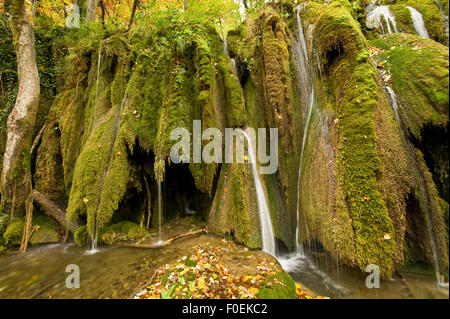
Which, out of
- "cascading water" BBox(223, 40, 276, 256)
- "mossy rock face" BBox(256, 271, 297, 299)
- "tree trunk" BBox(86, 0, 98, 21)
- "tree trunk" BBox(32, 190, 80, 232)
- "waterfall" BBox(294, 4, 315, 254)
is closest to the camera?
"mossy rock face" BBox(256, 271, 297, 299)

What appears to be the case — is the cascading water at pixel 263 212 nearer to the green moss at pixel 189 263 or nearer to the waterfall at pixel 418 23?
the green moss at pixel 189 263

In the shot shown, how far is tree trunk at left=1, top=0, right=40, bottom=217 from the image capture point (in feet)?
17.4

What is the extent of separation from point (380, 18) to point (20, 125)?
12394 mm

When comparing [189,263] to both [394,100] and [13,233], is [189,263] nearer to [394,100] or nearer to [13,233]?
[394,100]

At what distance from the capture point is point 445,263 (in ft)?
8.32

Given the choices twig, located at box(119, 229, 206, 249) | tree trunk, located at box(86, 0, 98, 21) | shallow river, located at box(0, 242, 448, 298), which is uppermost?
tree trunk, located at box(86, 0, 98, 21)

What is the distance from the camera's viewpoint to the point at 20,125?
5.47m

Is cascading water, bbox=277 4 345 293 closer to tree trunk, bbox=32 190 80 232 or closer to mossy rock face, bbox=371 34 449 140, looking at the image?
mossy rock face, bbox=371 34 449 140

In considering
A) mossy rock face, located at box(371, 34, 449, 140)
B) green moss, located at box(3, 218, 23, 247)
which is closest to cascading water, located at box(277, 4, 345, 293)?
mossy rock face, located at box(371, 34, 449, 140)

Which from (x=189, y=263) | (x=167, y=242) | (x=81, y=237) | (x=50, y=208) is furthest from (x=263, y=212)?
(x=50, y=208)

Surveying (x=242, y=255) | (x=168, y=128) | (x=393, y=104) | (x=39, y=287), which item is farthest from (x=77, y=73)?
(x=393, y=104)

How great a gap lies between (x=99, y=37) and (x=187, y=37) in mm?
4160

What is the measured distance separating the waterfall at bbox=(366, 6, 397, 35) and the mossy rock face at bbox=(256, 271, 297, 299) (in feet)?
26.0
